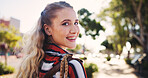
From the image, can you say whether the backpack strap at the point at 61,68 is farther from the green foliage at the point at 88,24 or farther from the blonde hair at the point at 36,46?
the green foliage at the point at 88,24

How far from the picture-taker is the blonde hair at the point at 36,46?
1.04 meters

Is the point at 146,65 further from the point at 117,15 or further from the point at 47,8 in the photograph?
the point at 47,8

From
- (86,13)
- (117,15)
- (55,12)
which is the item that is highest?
(117,15)

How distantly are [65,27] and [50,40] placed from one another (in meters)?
0.20

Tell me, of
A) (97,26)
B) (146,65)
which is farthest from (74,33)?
(146,65)

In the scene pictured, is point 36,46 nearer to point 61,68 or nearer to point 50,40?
point 50,40

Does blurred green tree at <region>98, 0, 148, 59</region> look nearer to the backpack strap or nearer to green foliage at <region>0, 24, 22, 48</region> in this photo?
green foliage at <region>0, 24, 22, 48</region>

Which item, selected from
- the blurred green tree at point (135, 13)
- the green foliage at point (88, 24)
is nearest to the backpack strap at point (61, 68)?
the green foliage at point (88, 24)

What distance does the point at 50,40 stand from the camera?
3.64 ft

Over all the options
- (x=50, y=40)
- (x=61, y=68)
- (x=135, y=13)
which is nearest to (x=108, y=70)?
(x=135, y=13)

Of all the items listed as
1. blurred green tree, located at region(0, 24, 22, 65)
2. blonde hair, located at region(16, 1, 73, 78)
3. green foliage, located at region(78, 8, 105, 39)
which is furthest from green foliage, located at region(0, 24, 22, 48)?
blonde hair, located at region(16, 1, 73, 78)

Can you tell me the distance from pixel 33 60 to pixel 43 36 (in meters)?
0.21

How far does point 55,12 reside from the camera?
1.04 m

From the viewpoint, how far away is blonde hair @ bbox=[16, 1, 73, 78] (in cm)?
104
